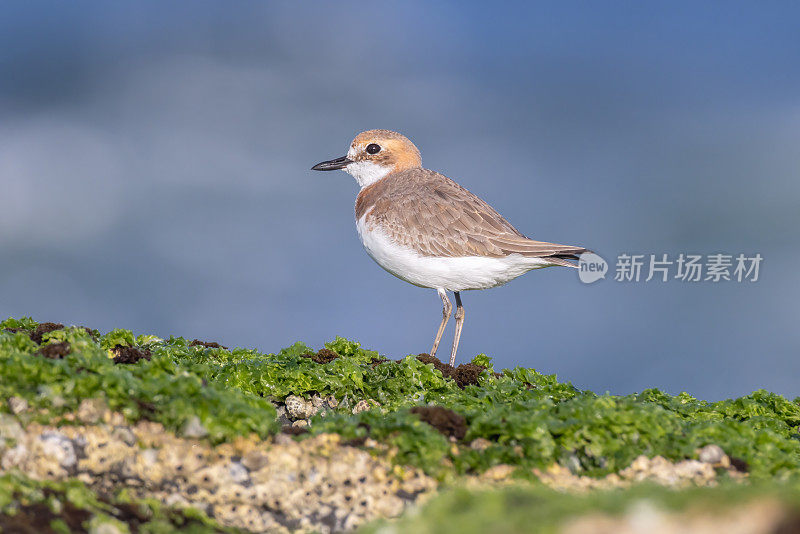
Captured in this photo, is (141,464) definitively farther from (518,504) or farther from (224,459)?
(518,504)

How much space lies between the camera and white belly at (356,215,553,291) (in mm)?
12914

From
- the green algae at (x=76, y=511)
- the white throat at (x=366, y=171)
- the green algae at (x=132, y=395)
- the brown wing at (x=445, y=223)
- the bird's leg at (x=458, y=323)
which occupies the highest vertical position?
the white throat at (x=366, y=171)

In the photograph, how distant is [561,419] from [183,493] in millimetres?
3829

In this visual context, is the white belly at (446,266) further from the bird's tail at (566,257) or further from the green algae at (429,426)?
the green algae at (429,426)

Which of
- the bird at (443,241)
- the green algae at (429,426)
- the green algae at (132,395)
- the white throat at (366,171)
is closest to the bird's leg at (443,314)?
the bird at (443,241)

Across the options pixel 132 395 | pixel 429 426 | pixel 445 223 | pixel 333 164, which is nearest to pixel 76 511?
pixel 132 395

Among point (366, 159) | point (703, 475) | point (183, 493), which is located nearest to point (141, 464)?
point (183, 493)

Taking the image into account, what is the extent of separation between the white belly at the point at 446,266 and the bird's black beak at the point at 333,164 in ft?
6.75

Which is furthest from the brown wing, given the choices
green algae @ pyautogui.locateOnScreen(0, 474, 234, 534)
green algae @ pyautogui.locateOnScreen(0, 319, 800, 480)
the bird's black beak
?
green algae @ pyautogui.locateOnScreen(0, 474, 234, 534)

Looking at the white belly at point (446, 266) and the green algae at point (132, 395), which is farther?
the white belly at point (446, 266)

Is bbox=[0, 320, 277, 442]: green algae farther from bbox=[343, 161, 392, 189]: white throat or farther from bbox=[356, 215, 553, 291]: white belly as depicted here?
bbox=[343, 161, 392, 189]: white throat

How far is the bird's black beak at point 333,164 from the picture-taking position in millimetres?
15516

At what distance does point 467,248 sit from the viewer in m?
12.9

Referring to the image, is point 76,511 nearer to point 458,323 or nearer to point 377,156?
point 458,323
